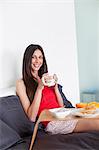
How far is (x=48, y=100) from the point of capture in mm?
2115

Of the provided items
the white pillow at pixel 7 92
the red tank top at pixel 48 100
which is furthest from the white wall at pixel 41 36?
the red tank top at pixel 48 100

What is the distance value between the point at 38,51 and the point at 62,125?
643 millimetres

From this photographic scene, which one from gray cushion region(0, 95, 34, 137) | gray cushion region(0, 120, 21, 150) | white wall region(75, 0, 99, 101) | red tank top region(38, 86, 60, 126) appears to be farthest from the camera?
white wall region(75, 0, 99, 101)

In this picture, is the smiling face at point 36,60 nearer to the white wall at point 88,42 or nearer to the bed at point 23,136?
the bed at point 23,136

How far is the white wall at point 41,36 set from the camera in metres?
2.35

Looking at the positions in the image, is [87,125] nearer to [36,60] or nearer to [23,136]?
[23,136]

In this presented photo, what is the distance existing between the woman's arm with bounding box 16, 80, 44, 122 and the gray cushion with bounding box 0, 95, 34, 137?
0.15ft

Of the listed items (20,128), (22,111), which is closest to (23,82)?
(22,111)

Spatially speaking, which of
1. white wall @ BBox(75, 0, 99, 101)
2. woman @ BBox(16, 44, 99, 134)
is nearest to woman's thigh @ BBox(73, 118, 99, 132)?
woman @ BBox(16, 44, 99, 134)

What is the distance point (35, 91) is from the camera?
6.89 ft

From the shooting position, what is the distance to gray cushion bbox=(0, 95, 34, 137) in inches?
71.2

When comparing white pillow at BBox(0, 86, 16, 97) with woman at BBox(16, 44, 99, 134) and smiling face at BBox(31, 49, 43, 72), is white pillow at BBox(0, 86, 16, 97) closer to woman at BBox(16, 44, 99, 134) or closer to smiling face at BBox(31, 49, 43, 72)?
woman at BBox(16, 44, 99, 134)

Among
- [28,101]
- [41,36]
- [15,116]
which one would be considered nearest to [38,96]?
[28,101]

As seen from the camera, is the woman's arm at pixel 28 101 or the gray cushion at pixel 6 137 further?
the woman's arm at pixel 28 101
